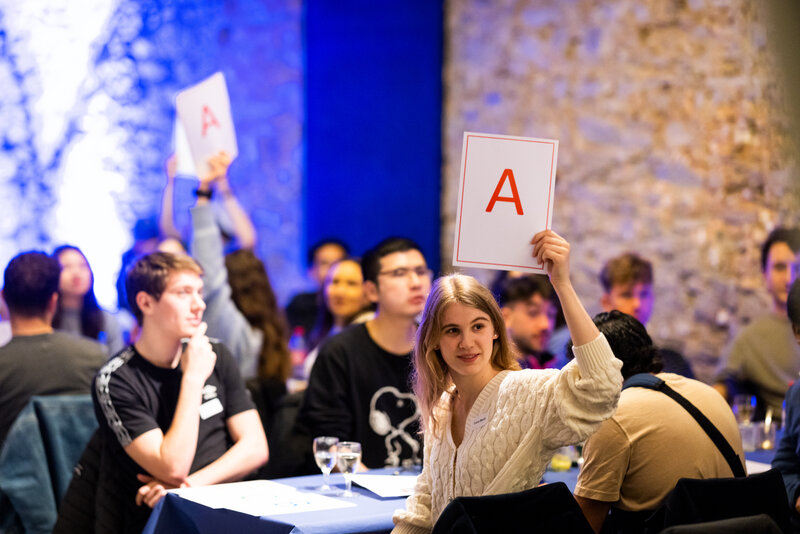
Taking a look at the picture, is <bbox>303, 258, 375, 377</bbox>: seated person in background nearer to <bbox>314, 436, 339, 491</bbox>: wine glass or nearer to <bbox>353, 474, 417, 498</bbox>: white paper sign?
<bbox>353, 474, 417, 498</bbox>: white paper sign

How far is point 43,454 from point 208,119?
1.69m

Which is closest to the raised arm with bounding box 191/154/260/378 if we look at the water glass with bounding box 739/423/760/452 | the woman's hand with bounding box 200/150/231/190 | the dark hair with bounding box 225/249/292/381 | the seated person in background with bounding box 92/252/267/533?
the woman's hand with bounding box 200/150/231/190

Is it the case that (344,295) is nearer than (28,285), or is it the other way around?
(28,285)

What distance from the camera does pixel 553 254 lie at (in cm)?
231

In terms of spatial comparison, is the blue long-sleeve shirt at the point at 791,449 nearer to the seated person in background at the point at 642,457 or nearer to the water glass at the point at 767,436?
the seated person in background at the point at 642,457

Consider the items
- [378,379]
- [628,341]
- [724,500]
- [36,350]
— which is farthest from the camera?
[36,350]

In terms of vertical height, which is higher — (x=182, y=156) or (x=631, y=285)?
(x=182, y=156)

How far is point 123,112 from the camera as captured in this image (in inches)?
267

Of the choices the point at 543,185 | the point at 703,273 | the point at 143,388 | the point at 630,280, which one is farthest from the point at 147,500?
the point at 703,273

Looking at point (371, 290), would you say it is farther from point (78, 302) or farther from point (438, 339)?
point (78, 302)

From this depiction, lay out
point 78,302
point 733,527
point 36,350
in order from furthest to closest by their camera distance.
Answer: point 78,302 < point 36,350 < point 733,527

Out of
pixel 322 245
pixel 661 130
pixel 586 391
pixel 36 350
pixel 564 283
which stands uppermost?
pixel 661 130

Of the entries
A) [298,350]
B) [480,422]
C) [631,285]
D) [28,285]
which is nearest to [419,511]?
[480,422]

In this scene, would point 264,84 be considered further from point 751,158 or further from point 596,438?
point 596,438
